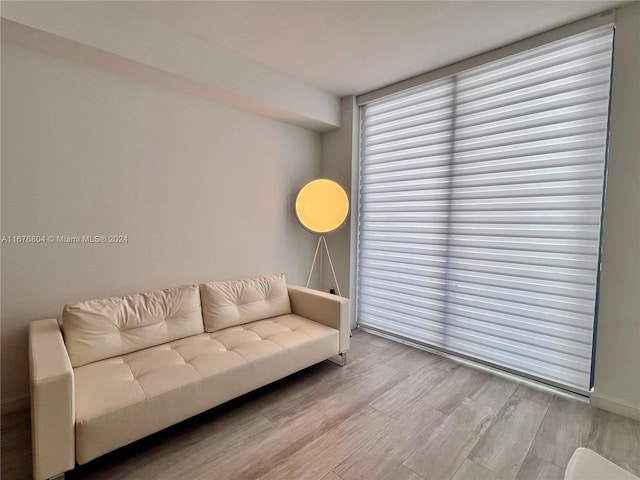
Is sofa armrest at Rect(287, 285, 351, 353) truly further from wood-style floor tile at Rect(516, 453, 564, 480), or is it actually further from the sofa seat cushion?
wood-style floor tile at Rect(516, 453, 564, 480)

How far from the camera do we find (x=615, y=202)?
2.00m

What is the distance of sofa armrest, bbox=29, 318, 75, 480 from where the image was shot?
1.29 meters

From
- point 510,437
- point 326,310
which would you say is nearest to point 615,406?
point 510,437

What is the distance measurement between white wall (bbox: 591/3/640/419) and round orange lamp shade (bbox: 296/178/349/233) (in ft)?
6.68

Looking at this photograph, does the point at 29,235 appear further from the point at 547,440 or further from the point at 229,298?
the point at 547,440

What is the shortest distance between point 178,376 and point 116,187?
1490 millimetres

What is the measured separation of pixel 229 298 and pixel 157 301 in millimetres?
555

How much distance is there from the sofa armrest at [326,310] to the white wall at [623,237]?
1.82m

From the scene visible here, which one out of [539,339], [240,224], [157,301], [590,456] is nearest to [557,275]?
[539,339]

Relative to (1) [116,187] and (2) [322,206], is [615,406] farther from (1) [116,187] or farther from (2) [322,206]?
(1) [116,187]

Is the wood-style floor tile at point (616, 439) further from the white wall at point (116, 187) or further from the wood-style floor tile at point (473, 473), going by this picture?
the white wall at point (116, 187)

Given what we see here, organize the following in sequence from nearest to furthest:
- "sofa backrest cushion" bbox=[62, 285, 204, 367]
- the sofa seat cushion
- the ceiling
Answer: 1. the sofa seat cushion
2. "sofa backrest cushion" bbox=[62, 285, 204, 367]
3. the ceiling

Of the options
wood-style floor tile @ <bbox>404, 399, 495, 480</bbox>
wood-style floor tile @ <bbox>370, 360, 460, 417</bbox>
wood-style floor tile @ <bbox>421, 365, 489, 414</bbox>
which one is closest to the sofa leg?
wood-style floor tile @ <bbox>370, 360, 460, 417</bbox>

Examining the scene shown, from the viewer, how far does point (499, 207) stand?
98.5 inches
